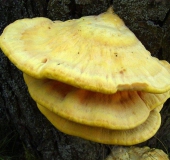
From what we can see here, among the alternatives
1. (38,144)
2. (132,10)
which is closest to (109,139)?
(132,10)

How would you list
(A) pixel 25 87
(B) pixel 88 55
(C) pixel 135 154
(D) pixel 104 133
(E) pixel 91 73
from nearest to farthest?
(E) pixel 91 73 → (B) pixel 88 55 → (D) pixel 104 133 → (A) pixel 25 87 → (C) pixel 135 154

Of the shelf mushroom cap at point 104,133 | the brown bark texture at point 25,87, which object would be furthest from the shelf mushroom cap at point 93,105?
the brown bark texture at point 25,87

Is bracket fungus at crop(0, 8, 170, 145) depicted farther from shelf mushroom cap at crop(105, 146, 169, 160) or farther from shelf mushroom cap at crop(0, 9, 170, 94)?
shelf mushroom cap at crop(105, 146, 169, 160)

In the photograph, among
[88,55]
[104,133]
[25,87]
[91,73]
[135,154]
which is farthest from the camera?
[135,154]

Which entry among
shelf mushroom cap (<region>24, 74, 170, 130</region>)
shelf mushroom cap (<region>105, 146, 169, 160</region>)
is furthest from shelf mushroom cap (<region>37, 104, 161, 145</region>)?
shelf mushroom cap (<region>105, 146, 169, 160</region>)

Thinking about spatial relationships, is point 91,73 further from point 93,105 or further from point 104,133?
point 104,133

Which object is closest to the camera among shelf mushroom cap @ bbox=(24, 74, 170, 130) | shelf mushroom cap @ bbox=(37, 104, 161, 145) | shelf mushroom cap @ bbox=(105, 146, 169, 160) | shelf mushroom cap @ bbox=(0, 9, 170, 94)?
shelf mushroom cap @ bbox=(0, 9, 170, 94)

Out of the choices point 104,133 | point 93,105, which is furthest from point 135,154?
point 93,105
